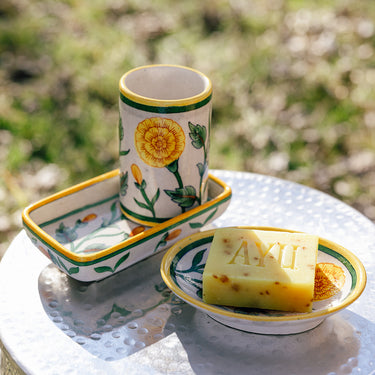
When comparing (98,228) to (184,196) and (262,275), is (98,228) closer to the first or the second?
(184,196)

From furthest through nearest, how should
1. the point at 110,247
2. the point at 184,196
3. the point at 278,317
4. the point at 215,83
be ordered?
the point at 215,83, the point at 184,196, the point at 110,247, the point at 278,317

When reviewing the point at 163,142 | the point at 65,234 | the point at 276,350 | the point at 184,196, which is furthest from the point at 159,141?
the point at 276,350

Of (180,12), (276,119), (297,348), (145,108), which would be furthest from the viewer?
(180,12)

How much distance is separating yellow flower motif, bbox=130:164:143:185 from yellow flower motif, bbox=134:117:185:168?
23mm

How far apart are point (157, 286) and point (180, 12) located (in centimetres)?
182

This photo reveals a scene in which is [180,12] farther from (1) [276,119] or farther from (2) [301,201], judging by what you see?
(2) [301,201]

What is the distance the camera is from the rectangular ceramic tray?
849 millimetres

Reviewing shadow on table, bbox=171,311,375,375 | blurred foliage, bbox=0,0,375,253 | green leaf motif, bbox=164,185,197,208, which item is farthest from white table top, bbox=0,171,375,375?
blurred foliage, bbox=0,0,375,253

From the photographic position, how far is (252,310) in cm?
79

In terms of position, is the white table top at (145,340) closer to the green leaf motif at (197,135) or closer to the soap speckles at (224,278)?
the soap speckles at (224,278)

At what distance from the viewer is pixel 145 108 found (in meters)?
0.88

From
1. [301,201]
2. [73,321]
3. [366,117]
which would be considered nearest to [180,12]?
[366,117]

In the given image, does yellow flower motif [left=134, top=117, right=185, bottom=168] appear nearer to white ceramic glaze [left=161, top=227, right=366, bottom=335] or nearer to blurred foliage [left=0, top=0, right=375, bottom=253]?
white ceramic glaze [left=161, top=227, right=366, bottom=335]

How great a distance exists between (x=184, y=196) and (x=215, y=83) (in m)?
1.25
